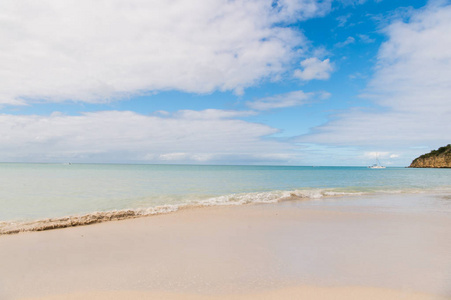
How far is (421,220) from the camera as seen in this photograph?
918 centimetres

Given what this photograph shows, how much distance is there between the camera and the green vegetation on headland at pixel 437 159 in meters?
123

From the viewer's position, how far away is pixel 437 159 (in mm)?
129750

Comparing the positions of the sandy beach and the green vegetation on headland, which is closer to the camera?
the sandy beach

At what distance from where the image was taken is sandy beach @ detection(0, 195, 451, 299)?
3.94m

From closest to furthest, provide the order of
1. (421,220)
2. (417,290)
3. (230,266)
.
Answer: (417,290) → (230,266) → (421,220)

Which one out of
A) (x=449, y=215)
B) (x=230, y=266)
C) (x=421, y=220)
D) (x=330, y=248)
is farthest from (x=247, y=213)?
(x=449, y=215)

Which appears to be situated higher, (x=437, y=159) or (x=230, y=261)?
(x=437, y=159)

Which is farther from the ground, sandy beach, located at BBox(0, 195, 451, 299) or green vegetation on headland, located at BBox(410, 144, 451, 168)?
green vegetation on headland, located at BBox(410, 144, 451, 168)

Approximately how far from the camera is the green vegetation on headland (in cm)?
12269

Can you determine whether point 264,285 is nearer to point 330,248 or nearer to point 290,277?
point 290,277

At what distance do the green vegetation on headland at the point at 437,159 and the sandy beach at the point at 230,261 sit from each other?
15360cm

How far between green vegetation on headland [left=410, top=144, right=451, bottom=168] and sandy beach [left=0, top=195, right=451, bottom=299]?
153595 mm

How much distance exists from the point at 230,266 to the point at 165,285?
1.32 meters

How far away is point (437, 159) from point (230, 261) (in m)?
167
